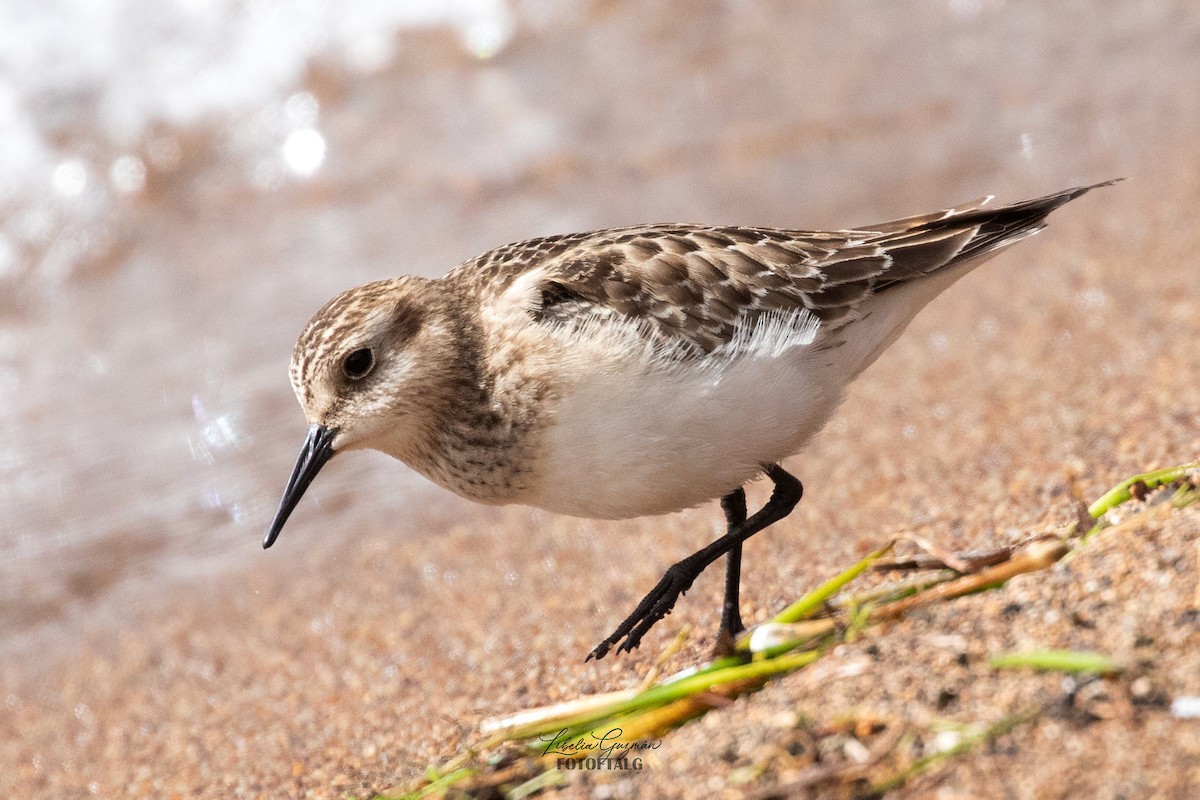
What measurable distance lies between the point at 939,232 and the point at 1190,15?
18.9 feet

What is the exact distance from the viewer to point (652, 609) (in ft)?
13.8

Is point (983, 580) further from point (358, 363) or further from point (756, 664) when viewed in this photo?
point (358, 363)

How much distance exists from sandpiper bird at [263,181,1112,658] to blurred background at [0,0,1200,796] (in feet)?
4.31

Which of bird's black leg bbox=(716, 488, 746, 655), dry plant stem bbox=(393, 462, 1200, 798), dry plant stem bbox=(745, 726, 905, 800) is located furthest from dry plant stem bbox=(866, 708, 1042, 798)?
bird's black leg bbox=(716, 488, 746, 655)

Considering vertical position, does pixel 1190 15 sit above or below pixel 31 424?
above

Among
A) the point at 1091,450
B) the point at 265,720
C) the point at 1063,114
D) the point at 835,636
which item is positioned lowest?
the point at 265,720

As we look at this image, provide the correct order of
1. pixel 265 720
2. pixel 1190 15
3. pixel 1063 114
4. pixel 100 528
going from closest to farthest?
pixel 265 720
pixel 100 528
pixel 1063 114
pixel 1190 15

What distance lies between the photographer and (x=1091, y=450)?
5059 mm

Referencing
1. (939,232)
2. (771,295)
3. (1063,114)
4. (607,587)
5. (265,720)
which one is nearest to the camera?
(771,295)

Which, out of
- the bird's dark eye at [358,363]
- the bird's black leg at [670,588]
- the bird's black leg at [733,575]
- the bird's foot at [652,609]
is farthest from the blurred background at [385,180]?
the bird's dark eye at [358,363]

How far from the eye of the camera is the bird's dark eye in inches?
165

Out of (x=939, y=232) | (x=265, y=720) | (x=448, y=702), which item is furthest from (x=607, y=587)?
(x=939, y=232)

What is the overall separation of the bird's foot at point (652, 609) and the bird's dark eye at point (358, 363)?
1.17 m

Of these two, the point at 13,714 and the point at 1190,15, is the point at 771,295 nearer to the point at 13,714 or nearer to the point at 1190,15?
the point at 13,714
